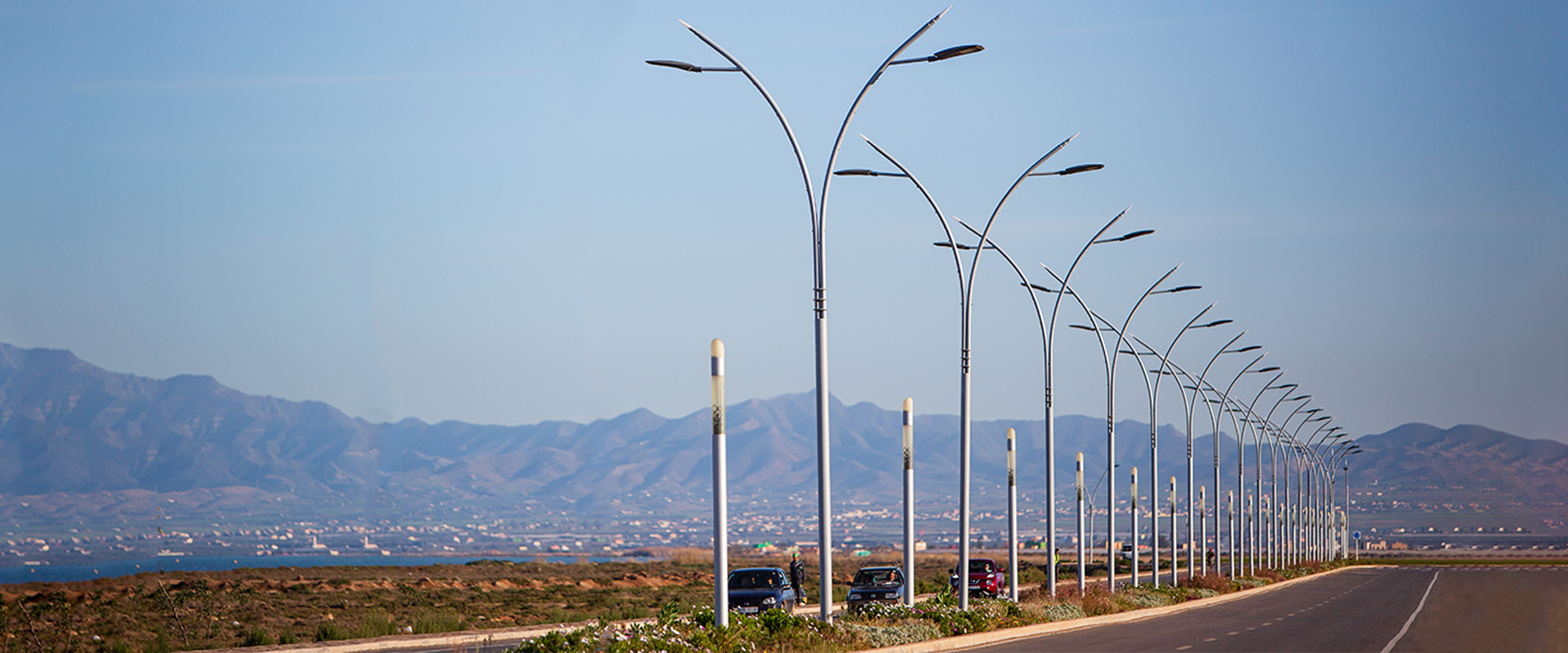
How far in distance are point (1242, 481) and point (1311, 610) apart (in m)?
33.8

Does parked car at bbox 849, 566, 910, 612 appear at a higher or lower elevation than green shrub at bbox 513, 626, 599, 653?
lower

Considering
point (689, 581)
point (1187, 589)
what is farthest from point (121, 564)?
point (1187, 589)

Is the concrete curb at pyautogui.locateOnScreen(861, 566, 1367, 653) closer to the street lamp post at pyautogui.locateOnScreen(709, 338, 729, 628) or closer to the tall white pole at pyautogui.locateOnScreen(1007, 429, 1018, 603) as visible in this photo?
the tall white pole at pyautogui.locateOnScreen(1007, 429, 1018, 603)

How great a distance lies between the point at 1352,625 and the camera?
3681 cm

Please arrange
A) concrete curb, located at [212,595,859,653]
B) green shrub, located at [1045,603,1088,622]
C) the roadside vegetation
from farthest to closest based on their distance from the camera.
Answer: green shrub, located at [1045,603,1088,622] → concrete curb, located at [212,595,859,653] → the roadside vegetation

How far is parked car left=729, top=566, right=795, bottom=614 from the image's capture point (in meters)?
38.2

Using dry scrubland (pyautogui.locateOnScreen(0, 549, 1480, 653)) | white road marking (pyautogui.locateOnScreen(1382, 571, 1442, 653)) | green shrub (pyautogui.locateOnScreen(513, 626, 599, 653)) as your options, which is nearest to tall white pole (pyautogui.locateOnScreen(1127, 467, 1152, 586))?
dry scrubland (pyautogui.locateOnScreen(0, 549, 1480, 653))

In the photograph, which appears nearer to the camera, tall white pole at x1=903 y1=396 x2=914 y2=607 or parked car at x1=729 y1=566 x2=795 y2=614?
tall white pole at x1=903 y1=396 x2=914 y2=607

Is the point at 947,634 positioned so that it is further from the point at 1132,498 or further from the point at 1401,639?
the point at 1132,498

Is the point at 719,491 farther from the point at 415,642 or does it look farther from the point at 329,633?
the point at 329,633

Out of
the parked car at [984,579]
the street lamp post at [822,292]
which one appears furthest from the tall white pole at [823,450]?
the parked car at [984,579]

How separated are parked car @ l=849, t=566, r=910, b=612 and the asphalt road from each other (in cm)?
786

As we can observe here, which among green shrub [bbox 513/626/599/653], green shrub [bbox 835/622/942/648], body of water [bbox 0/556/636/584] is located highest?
green shrub [bbox 513/626/599/653]

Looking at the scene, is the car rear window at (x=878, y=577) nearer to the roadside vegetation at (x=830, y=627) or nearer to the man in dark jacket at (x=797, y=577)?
the man in dark jacket at (x=797, y=577)
